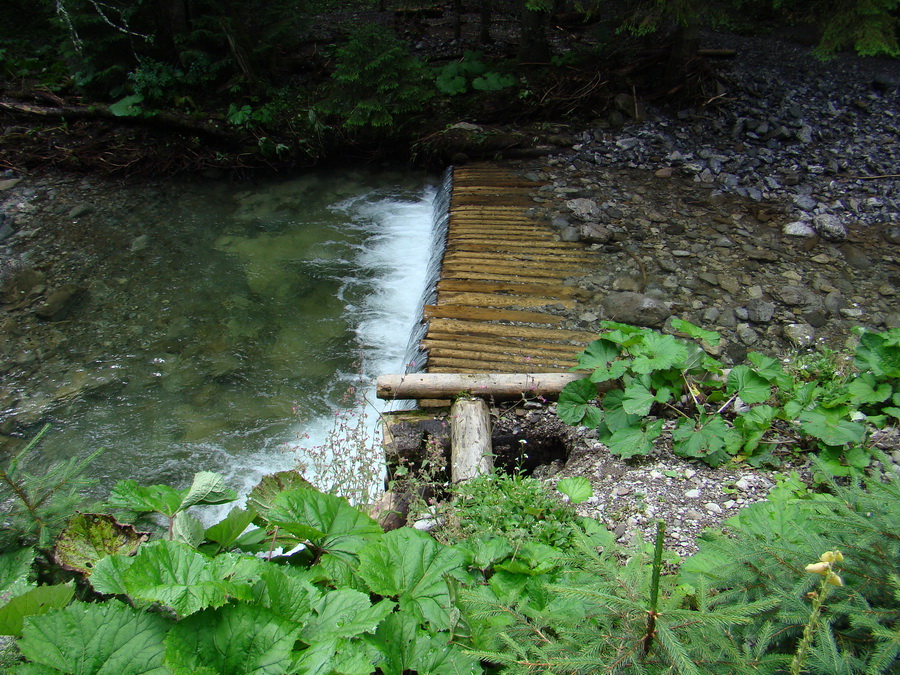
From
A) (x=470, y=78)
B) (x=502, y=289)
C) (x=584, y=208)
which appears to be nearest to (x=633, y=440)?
(x=502, y=289)

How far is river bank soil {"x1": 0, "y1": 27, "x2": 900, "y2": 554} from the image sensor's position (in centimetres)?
368

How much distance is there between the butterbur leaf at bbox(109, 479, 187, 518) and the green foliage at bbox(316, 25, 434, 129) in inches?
266

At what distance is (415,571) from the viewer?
1.97m

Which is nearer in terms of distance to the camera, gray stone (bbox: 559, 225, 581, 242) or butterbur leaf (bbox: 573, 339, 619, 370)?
butterbur leaf (bbox: 573, 339, 619, 370)

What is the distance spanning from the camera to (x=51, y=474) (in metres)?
2.00

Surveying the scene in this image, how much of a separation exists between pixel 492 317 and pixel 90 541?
3.80 m

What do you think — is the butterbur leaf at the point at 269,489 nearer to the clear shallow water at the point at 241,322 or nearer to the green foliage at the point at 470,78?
the clear shallow water at the point at 241,322

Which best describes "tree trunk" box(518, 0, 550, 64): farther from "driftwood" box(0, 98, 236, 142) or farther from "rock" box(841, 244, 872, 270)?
"rock" box(841, 244, 872, 270)

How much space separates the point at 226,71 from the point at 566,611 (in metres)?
9.63

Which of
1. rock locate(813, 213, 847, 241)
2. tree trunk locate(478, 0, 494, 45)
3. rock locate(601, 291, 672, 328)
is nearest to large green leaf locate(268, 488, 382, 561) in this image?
rock locate(601, 291, 672, 328)

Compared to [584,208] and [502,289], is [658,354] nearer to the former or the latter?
[502,289]

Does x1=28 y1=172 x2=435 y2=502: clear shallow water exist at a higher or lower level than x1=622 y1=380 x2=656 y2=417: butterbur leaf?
lower

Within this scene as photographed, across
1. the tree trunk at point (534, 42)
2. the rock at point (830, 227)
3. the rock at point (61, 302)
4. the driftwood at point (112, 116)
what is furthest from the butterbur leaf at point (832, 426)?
the driftwood at point (112, 116)

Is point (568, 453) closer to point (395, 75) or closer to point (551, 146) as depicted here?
point (551, 146)
